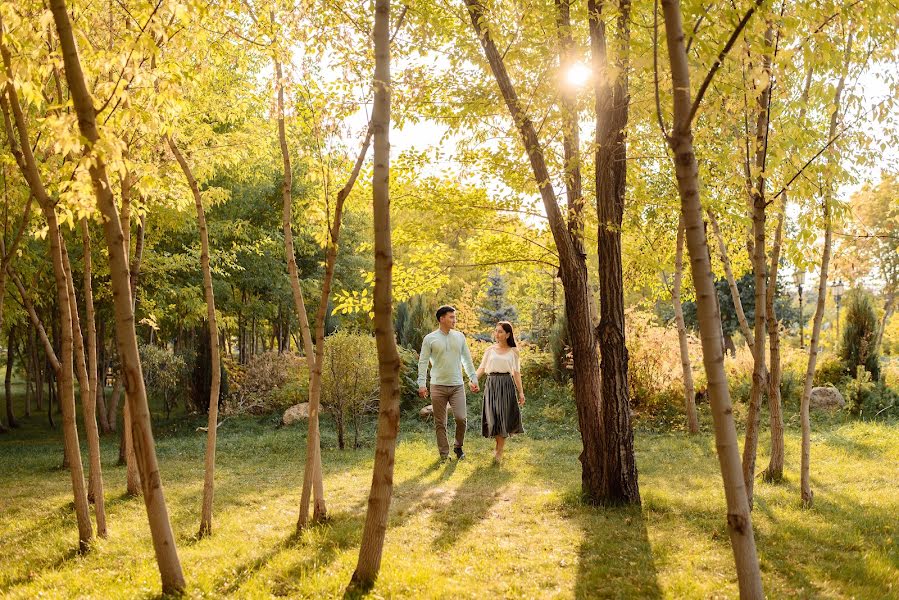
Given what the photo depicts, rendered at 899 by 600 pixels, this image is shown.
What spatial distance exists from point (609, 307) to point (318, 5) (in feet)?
11.2

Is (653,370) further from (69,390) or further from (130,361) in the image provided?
(130,361)

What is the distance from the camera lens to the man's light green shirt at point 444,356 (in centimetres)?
872

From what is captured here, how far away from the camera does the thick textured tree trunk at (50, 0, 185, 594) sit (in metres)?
3.50

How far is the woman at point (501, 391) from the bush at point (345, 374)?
108 inches

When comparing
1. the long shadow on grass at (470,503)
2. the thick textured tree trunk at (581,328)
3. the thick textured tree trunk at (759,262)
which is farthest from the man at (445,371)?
the thick textured tree trunk at (759,262)

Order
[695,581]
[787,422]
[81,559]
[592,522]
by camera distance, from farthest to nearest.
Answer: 1. [787,422]
2. [592,522]
3. [81,559]
4. [695,581]

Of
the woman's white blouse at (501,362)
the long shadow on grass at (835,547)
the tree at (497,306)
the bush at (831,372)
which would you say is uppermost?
the tree at (497,306)

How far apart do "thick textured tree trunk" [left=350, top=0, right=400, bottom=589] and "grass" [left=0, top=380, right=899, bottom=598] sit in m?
0.25

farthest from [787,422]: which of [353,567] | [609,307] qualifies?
[353,567]

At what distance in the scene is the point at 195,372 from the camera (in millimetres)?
16188

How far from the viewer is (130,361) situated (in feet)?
12.2

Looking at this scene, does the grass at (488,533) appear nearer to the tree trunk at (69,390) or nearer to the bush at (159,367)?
the tree trunk at (69,390)

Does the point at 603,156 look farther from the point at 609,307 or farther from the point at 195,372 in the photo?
the point at 195,372

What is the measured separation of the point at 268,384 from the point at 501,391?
8.28 m
